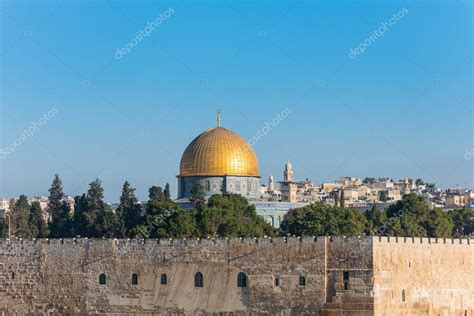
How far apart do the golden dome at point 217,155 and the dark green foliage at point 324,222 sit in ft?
47.6

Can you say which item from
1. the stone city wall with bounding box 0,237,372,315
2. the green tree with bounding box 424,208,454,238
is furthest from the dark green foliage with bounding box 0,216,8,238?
the green tree with bounding box 424,208,454,238

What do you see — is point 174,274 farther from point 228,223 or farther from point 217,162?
point 217,162

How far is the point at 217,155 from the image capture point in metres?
82.7

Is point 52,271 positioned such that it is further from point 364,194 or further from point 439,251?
point 364,194

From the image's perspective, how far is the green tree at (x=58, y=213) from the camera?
2677 inches

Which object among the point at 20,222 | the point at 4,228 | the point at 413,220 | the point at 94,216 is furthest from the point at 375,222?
the point at 4,228

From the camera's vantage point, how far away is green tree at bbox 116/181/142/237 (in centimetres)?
6481

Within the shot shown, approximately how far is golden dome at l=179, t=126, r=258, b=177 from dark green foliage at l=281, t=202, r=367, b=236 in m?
14.5

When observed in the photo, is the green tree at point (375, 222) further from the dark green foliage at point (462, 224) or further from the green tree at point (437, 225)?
the dark green foliage at point (462, 224)

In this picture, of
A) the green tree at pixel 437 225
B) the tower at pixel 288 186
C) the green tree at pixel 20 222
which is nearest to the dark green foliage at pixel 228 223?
the green tree at pixel 437 225

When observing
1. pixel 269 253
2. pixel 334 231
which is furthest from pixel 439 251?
pixel 334 231

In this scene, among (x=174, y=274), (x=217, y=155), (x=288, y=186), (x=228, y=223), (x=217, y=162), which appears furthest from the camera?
(x=288, y=186)

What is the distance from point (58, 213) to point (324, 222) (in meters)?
15.9

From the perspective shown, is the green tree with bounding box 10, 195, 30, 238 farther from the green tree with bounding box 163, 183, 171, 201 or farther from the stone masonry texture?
the stone masonry texture
